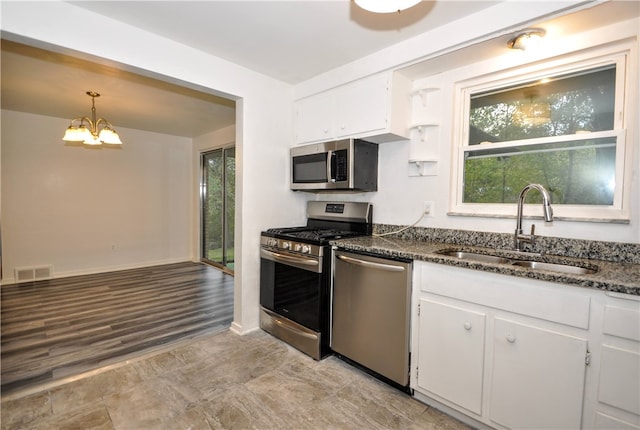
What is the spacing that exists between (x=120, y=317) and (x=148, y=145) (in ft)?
10.8

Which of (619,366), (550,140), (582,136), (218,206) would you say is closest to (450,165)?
(550,140)

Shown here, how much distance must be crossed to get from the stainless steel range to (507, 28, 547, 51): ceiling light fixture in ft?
4.94

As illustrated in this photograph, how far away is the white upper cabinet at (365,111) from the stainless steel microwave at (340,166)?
94 millimetres

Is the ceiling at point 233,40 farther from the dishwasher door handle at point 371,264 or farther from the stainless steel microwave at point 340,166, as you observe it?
→ the dishwasher door handle at point 371,264

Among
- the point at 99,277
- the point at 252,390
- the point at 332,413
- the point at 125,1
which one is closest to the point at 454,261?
the point at 332,413

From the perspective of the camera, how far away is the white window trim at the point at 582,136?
5.45ft

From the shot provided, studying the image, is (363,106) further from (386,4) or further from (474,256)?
(474,256)

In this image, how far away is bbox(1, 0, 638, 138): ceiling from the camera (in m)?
1.82

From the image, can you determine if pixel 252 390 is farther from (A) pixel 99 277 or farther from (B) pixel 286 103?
(A) pixel 99 277

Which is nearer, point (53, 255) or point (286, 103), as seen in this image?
point (286, 103)

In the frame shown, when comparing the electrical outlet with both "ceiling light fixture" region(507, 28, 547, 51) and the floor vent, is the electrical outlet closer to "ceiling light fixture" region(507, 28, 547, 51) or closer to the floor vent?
"ceiling light fixture" region(507, 28, 547, 51)

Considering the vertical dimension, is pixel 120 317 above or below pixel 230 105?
below

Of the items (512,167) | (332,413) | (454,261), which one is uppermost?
(512,167)

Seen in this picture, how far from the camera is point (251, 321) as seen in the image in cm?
281
